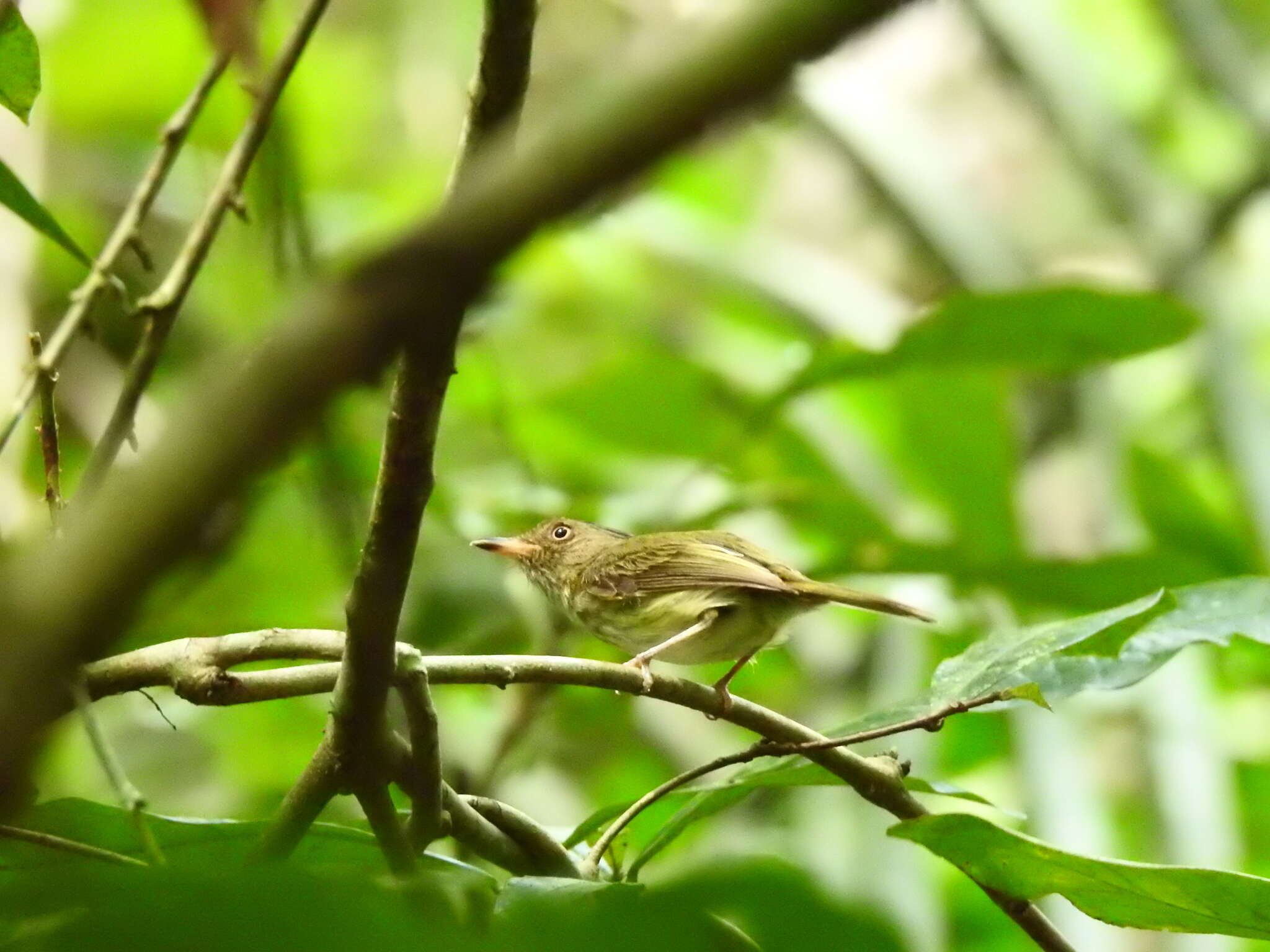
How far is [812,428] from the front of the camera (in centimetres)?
435

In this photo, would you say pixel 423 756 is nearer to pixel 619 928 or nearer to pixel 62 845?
pixel 62 845

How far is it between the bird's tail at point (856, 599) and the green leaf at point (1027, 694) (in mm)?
878

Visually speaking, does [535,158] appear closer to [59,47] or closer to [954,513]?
[954,513]

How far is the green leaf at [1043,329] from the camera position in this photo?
2990mm

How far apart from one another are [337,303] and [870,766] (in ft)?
4.26

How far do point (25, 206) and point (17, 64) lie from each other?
0.27 metres

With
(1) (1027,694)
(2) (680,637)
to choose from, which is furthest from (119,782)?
(2) (680,637)

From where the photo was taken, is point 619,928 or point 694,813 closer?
point 619,928

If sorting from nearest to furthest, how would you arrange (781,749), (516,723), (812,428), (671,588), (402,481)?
1. (402,481)
2. (781,749)
3. (516,723)
4. (671,588)
5. (812,428)

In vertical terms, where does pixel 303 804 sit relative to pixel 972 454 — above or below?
below

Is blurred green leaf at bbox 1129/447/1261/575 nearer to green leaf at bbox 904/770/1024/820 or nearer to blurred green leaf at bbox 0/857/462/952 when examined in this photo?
green leaf at bbox 904/770/1024/820

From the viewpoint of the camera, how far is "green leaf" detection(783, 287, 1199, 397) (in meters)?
2.99

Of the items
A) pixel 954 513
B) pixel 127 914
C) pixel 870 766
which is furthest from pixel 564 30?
pixel 127 914

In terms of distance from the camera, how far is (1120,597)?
2.81 meters
